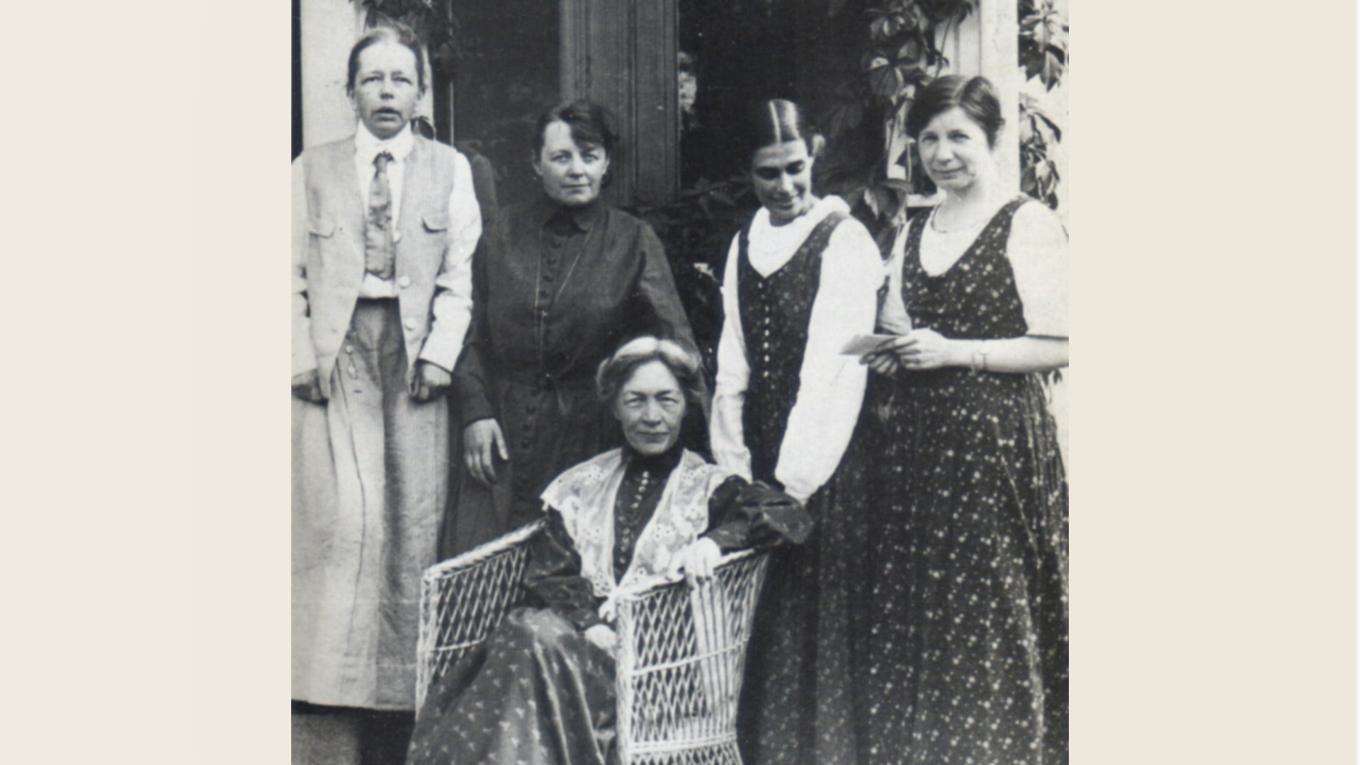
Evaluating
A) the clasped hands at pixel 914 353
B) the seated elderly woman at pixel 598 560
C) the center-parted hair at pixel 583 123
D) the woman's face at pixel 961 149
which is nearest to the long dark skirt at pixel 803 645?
the seated elderly woman at pixel 598 560

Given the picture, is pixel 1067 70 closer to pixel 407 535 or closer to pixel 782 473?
pixel 782 473

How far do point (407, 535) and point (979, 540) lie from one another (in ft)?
5.59

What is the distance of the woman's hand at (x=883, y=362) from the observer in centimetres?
625

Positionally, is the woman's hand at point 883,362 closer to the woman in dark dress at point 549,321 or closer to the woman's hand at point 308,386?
the woman in dark dress at point 549,321

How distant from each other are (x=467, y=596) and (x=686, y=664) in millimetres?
729

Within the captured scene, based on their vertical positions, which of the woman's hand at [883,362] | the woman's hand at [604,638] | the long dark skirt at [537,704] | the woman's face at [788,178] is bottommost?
the long dark skirt at [537,704]

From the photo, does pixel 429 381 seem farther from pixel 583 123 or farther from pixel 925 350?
pixel 925 350

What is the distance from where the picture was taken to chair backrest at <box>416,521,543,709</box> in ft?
20.6

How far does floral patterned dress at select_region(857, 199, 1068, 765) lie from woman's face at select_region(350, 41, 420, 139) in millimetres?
1608

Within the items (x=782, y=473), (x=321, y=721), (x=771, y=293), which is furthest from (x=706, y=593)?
(x=321, y=721)

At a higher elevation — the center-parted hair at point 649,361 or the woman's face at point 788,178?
→ the woman's face at point 788,178

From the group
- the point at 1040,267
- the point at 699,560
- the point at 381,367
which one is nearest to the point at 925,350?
the point at 1040,267

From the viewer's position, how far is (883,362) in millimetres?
6254

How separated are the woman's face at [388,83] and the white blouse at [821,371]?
1.16 m
